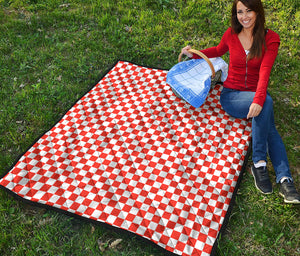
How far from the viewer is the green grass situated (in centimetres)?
287

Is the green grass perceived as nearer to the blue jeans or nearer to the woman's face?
the blue jeans

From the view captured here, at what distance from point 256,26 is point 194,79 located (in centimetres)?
99

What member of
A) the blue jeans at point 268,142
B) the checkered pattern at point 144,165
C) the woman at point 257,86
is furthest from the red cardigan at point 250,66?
the checkered pattern at point 144,165

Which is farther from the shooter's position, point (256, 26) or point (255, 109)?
point (256, 26)

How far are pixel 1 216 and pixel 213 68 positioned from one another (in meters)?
2.83

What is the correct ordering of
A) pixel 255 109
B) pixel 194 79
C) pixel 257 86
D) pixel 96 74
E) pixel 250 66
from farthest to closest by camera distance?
pixel 96 74 → pixel 194 79 → pixel 250 66 → pixel 257 86 → pixel 255 109

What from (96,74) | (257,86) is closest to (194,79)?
(257,86)

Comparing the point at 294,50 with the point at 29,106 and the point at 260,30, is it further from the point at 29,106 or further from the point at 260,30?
the point at 29,106

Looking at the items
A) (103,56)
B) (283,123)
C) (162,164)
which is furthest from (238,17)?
(103,56)

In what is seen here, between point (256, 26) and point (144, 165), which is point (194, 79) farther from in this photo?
point (144, 165)

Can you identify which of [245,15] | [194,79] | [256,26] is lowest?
[194,79]

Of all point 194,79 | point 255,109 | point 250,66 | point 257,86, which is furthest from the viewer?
point 194,79

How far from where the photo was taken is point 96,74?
182 inches

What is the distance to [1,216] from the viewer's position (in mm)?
3021
